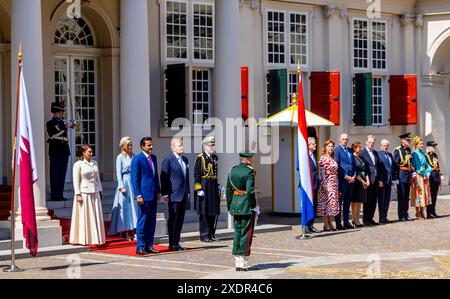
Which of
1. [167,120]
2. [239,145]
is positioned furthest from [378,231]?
[167,120]

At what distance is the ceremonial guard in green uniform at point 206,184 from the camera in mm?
17781

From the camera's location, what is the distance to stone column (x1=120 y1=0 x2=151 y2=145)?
18.3 m

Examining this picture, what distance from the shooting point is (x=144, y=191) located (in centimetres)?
1614

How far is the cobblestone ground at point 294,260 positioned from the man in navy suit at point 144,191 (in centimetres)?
36

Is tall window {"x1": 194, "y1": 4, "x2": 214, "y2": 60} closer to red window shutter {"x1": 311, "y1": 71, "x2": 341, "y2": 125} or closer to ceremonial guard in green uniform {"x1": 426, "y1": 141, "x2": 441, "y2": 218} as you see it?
red window shutter {"x1": 311, "y1": 71, "x2": 341, "y2": 125}

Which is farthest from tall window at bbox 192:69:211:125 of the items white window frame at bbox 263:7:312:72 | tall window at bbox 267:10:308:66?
tall window at bbox 267:10:308:66

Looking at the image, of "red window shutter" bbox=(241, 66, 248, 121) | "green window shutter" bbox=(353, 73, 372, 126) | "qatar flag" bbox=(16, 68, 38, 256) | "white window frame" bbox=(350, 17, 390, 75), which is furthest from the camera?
"white window frame" bbox=(350, 17, 390, 75)

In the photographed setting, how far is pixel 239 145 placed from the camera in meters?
20.9

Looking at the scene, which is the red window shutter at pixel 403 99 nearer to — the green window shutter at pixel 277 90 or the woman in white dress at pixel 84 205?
the green window shutter at pixel 277 90

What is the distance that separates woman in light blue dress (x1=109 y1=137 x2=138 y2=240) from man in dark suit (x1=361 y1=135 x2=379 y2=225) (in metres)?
5.24

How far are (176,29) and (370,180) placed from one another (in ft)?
17.5

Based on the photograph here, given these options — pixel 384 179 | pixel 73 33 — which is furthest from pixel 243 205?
pixel 73 33

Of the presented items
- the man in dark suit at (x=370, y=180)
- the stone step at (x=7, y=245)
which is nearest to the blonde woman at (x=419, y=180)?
the man in dark suit at (x=370, y=180)

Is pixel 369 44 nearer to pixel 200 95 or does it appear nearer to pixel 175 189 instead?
pixel 200 95
